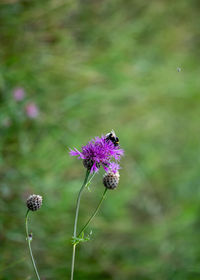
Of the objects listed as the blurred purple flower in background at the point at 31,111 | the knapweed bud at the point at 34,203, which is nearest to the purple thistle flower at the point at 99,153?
the knapweed bud at the point at 34,203

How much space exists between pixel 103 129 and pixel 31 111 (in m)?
0.89

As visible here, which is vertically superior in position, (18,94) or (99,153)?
(18,94)

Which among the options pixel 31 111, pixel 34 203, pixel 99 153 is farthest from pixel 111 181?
pixel 31 111

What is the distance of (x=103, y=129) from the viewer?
9.50ft

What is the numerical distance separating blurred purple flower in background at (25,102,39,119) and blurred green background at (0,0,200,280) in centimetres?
1

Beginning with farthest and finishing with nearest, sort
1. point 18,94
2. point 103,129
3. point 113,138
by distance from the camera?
1. point 103,129
2. point 18,94
3. point 113,138

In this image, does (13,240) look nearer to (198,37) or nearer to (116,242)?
(116,242)

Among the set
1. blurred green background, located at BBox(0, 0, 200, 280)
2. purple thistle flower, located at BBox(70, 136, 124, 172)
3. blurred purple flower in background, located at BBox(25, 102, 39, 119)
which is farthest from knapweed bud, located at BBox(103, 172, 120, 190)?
blurred purple flower in background, located at BBox(25, 102, 39, 119)

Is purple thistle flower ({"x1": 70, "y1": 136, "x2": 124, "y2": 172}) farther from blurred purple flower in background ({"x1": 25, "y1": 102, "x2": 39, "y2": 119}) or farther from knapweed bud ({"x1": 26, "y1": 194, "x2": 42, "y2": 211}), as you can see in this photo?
blurred purple flower in background ({"x1": 25, "y1": 102, "x2": 39, "y2": 119})

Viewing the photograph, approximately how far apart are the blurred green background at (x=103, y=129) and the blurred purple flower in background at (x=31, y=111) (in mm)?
13

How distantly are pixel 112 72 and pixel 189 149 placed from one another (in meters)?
1.39

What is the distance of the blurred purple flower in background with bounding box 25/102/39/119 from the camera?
217cm

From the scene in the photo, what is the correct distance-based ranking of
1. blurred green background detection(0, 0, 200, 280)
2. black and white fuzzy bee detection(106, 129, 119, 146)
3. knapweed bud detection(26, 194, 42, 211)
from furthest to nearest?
blurred green background detection(0, 0, 200, 280), black and white fuzzy bee detection(106, 129, 119, 146), knapweed bud detection(26, 194, 42, 211)

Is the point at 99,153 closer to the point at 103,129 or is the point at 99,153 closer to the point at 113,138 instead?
the point at 113,138
